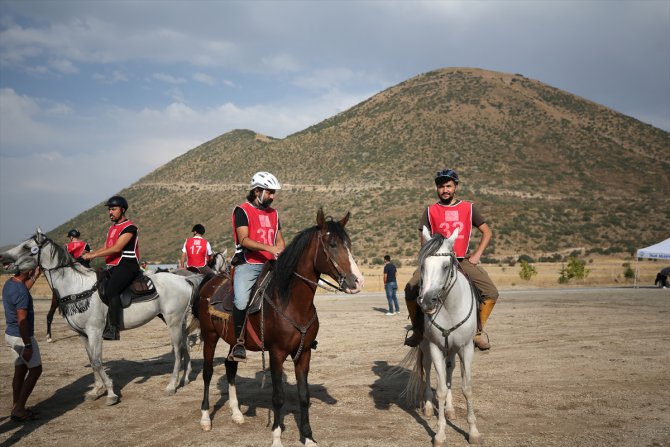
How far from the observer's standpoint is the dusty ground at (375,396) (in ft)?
21.5

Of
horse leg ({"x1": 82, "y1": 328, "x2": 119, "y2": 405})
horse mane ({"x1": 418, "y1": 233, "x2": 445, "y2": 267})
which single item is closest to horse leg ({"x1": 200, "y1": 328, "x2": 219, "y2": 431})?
horse leg ({"x1": 82, "y1": 328, "x2": 119, "y2": 405})

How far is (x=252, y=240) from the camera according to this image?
660 centimetres

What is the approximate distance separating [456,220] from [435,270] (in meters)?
1.49

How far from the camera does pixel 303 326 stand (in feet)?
20.2

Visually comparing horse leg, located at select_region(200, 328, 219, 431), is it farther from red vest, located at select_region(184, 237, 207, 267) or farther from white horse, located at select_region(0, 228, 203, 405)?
red vest, located at select_region(184, 237, 207, 267)

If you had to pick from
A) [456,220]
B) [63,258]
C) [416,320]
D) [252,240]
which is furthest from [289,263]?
[63,258]

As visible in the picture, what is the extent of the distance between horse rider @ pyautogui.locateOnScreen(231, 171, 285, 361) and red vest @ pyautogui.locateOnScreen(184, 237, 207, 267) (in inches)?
229

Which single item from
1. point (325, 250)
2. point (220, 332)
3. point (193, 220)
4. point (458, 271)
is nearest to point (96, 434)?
point (220, 332)

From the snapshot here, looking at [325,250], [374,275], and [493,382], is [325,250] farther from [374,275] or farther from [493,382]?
[374,275]

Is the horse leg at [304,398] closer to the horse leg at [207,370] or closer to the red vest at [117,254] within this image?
the horse leg at [207,370]

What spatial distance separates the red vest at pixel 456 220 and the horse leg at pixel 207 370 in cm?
379

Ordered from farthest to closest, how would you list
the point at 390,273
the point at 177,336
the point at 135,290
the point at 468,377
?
the point at 390,273 → the point at 177,336 → the point at 135,290 → the point at 468,377

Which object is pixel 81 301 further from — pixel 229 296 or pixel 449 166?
pixel 449 166

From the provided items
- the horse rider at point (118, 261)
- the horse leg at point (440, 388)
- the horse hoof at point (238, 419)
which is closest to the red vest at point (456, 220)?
the horse leg at point (440, 388)
